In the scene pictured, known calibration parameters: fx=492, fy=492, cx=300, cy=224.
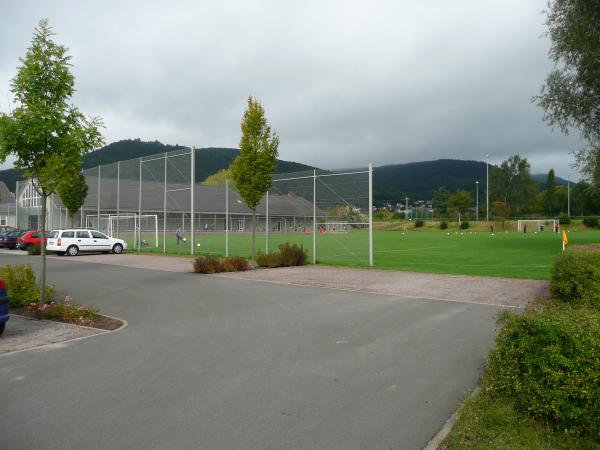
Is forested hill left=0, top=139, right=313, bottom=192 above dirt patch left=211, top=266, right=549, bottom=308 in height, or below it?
above

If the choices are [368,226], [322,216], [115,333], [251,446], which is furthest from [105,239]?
[251,446]

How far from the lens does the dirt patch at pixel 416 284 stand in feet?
37.2

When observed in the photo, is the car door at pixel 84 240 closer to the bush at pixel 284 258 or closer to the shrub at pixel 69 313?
the bush at pixel 284 258

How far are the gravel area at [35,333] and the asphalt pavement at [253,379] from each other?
1.69 feet

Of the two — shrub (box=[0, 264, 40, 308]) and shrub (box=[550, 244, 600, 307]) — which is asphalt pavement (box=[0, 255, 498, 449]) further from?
shrub (box=[0, 264, 40, 308])

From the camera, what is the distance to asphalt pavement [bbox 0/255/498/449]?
417 cm

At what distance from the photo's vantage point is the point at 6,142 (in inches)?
369

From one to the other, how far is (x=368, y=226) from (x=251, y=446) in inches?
616

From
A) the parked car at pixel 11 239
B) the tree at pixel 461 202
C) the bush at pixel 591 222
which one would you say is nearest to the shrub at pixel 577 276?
the parked car at pixel 11 239

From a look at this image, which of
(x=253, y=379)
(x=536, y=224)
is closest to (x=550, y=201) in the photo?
(x=536, y=224)

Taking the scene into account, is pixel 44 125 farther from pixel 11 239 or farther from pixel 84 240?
pixel 11 239

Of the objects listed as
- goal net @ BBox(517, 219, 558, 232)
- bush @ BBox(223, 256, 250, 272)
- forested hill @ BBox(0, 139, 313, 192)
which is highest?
forested hill @ BBox(0, 139, 313, 192)

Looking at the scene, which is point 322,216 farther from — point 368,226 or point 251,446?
point 251,446

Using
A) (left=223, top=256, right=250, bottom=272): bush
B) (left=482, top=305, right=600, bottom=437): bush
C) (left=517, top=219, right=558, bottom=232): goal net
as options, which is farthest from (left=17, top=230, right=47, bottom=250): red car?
(left=517, top=219, right=558, bottom=232): goal net
